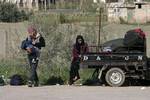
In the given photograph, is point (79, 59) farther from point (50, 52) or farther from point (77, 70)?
point (50, 52)

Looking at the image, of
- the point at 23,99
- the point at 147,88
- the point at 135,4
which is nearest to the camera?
the point at 23,99

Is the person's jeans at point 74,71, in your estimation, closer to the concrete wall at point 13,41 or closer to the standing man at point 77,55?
the standing man at point 77,55

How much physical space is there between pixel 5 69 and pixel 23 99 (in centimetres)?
610

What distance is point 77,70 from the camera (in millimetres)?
17125

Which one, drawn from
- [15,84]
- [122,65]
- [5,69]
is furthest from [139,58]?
[5,69]

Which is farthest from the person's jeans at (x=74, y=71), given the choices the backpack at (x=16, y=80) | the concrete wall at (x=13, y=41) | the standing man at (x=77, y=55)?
the concrete wall at (x=13, y=41)

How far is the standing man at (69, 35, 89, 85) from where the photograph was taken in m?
16.7

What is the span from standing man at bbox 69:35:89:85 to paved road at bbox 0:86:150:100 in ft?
2.68

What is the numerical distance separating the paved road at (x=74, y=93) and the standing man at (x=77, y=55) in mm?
817

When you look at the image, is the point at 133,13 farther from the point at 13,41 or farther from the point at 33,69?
the point at 33,69

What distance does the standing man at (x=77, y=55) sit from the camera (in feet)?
54.6

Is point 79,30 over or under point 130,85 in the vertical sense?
over

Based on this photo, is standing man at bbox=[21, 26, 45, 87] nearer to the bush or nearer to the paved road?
the paved road

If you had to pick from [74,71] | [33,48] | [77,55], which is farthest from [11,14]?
[33,48]
